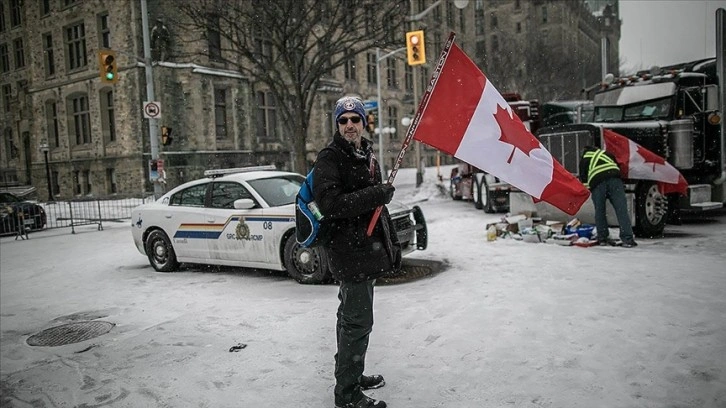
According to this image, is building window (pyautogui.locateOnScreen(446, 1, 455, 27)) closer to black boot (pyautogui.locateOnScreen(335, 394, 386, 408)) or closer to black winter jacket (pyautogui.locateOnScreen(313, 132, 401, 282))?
black winter jacket (pyautogui.locateOnScreen(313, 132, 401, 282))

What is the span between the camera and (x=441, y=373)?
4.19 m

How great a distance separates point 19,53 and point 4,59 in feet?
6.61

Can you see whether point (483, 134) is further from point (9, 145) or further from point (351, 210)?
point (9, 145)

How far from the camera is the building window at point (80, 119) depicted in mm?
30188

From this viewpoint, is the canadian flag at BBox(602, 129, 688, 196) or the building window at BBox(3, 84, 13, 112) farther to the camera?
the building window at BBox(3, 84, 13, 112)

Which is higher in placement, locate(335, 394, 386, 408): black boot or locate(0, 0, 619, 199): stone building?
locate(0, 0, 619, 199): stone building

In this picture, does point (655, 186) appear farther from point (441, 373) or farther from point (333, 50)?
point (333, 50)

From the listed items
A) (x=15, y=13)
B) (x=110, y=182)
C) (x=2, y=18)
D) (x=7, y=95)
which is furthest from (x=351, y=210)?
(x=7, y=95)

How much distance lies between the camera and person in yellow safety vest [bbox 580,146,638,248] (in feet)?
28.9

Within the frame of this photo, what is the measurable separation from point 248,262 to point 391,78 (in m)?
40.1

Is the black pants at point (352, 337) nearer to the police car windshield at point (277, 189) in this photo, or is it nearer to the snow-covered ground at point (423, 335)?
the snow-covered ground at point (423, 335)

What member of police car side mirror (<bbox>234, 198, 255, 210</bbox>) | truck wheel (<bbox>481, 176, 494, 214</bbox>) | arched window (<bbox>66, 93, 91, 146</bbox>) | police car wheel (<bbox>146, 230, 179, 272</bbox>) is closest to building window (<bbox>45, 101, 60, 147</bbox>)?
arched window (<bbox>66, 93, 91, 146</bbox>)

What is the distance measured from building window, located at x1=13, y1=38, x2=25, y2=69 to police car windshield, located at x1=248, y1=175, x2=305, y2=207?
35.4m

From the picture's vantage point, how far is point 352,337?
352cm
